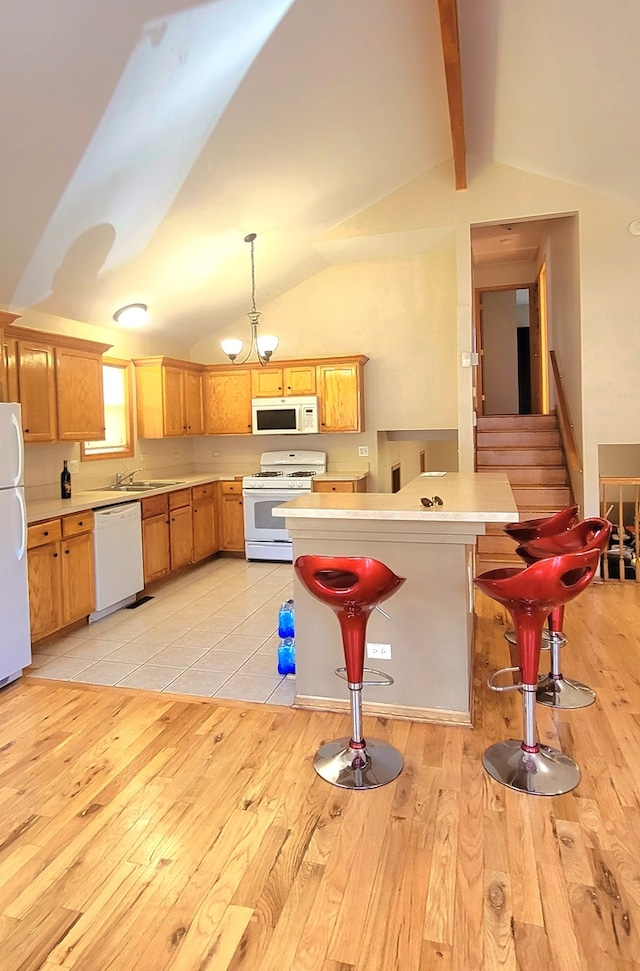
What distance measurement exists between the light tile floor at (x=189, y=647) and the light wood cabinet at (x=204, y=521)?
0.65m

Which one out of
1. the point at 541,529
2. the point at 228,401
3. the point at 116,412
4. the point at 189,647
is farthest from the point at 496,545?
the point at 116,412

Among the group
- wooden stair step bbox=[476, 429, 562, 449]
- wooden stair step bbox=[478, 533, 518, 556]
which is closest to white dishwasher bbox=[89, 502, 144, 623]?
wooden stair step bbox=[478, 533, 518, 556]

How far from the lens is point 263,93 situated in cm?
331

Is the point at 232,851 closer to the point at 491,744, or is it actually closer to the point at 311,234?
the point at 491,744

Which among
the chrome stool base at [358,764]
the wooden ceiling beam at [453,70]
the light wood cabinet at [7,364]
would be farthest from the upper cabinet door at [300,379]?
the chrome stool base at [358,764]

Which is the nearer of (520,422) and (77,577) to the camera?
(77,577)

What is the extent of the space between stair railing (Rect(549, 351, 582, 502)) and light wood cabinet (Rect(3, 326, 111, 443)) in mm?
4154

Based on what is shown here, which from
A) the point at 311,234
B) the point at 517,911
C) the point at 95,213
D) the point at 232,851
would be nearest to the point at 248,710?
the point at 232,851

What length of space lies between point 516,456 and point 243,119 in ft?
13.7

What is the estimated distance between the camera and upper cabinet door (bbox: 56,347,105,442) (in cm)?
442

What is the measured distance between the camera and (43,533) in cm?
382

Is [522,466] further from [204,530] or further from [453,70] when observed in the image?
[453,70]

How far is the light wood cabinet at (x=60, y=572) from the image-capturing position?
3766mm

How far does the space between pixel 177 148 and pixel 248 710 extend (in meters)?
3.11
